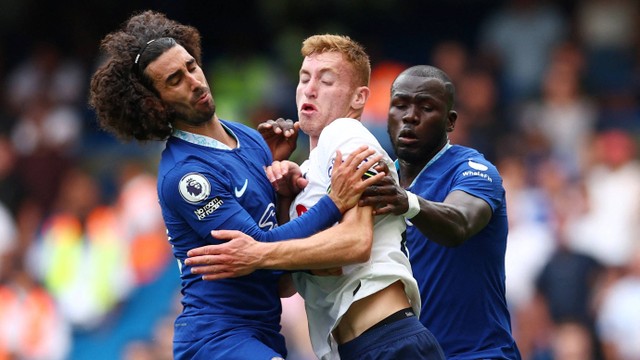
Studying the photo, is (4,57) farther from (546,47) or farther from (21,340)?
(546,47)

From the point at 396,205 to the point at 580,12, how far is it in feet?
27.7

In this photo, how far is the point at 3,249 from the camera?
44.2 feet

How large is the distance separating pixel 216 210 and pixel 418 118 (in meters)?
1.35

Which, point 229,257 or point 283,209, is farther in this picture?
point 283,209

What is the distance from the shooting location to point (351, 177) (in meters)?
5.16

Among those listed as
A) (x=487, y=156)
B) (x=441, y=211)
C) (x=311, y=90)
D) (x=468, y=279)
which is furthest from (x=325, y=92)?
(x=487, y=156)

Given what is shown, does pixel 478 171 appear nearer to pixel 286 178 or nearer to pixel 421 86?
pixel 421 86

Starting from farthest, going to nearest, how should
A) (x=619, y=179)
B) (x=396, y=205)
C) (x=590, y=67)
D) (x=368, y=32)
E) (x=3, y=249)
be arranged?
1. (x=368, y=32)
2. (x=3, y=249)
3. (x=590, y=67)
4. (x=619, y=179)
5. (x=396, y=205)

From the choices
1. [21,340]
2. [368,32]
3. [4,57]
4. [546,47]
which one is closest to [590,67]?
[546,47]

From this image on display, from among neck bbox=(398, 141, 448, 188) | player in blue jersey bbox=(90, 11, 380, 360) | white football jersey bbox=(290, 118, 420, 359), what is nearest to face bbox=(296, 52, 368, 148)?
white football jersey bbox=(290, 118, 420, 359)

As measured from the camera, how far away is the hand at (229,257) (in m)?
5.14

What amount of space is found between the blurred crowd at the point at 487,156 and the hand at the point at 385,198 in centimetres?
514

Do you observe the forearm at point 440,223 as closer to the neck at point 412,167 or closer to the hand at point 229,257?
the neck at point 412,167

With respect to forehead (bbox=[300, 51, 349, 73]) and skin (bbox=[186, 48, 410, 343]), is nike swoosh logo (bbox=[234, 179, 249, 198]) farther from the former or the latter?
forehead (bbox=[300, 51, 349, 73])
